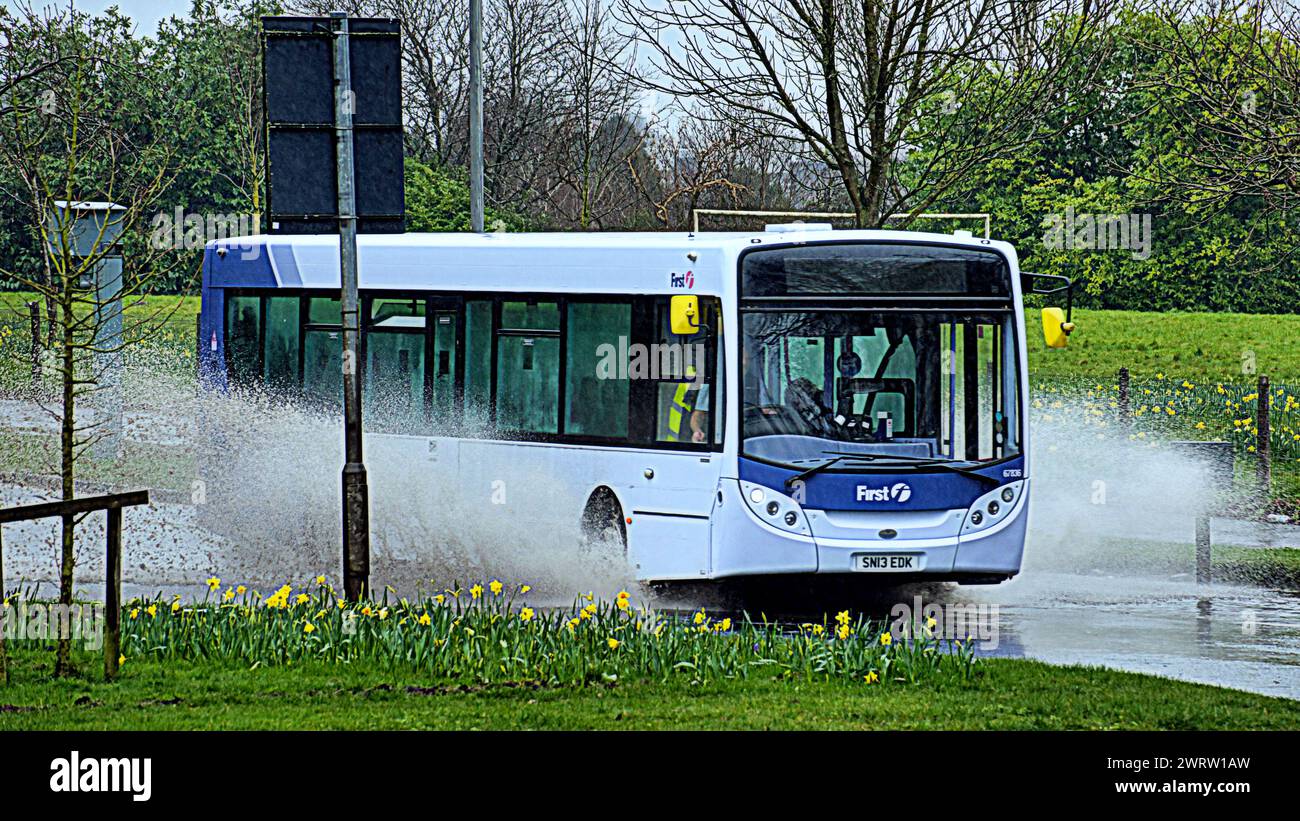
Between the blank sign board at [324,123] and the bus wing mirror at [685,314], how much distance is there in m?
2.33

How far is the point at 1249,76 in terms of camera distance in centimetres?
1998

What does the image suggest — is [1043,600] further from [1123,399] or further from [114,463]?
[114,463]

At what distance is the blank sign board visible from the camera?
40.3 feet

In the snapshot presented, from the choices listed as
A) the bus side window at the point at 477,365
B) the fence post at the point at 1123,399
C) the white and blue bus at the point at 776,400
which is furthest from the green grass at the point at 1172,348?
the white and blue bus at the point at 776,400

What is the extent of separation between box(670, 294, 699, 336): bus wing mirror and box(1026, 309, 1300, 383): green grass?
2232cm

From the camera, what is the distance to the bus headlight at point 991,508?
43.8ft

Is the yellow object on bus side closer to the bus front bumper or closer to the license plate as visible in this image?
the bus front bumper

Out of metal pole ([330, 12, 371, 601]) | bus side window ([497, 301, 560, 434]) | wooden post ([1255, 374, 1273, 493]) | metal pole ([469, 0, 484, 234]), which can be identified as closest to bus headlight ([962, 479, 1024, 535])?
bus side window ([497, 301, 560, 434])

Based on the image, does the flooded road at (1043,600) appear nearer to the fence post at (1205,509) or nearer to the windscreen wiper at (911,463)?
the fence post at (1205,509)

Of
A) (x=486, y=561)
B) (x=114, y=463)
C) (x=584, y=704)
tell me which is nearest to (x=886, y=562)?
(x=486, y=561)

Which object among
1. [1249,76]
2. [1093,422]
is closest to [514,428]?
[1249,76]

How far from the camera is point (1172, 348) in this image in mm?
42000

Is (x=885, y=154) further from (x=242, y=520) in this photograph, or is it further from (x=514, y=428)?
(x=242, y=520)

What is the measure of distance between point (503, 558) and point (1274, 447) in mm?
13266
